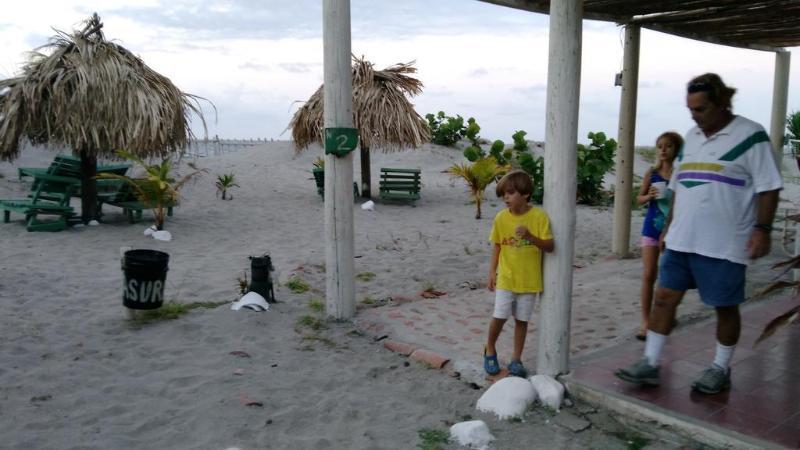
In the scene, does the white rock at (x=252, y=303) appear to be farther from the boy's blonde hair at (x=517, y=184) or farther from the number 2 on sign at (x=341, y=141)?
the boy's blonde hair at (x=517, y=184)

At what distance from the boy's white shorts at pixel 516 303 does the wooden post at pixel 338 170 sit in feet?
6.10

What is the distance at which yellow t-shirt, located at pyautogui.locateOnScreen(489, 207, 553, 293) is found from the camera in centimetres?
381

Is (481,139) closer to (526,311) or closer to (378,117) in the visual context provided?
(378,117)

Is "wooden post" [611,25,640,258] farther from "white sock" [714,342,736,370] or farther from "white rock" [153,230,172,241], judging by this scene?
"white rock" [153,230,172,241]

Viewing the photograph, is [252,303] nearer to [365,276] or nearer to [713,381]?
[365,276]

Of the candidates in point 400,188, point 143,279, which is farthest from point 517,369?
point 400,188

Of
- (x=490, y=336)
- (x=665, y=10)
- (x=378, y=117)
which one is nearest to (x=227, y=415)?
(x=490, y=336)

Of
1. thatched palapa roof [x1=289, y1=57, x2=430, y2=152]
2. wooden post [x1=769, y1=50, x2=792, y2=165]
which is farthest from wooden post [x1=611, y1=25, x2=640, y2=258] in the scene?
thatched palapa roof [x1=289, y1=57, x2=430, y2=152]

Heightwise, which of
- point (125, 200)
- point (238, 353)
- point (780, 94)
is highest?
point (780, 94)

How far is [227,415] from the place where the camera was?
146 inches

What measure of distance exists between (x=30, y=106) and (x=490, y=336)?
8.41m

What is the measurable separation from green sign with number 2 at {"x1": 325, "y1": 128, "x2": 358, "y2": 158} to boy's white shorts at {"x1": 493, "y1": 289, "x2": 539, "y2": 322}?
1.95 metres

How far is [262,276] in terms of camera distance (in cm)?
595

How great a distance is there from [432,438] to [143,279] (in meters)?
3.07
